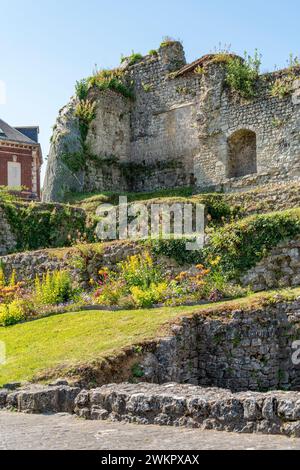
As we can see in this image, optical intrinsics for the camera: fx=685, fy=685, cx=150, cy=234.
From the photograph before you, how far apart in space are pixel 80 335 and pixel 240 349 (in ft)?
9.76

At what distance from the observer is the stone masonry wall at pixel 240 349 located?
12258 mm

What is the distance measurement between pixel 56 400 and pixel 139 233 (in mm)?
11404

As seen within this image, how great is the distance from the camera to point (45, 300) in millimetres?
16641

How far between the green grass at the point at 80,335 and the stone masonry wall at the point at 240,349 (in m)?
0.30

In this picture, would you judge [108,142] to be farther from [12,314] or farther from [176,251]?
[12,314]

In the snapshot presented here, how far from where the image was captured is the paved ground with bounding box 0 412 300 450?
664cm

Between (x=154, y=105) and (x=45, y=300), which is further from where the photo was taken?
(x=154, y=105)

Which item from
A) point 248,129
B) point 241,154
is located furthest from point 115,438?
point 241,154

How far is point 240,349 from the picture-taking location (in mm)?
12422

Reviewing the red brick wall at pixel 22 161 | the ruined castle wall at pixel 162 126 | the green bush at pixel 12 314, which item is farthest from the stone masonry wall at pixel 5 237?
the red brick wall at pixel 22 161

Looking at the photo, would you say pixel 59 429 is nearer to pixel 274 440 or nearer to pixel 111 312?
pixel 274 440

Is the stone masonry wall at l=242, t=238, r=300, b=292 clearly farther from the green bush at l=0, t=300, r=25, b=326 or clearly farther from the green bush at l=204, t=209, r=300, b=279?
the green bush at l=0, t=300, r=25, b=326

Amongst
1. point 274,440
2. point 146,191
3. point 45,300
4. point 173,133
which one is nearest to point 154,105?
point 173,133

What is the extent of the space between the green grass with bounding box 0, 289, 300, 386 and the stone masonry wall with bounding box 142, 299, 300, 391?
30cm
